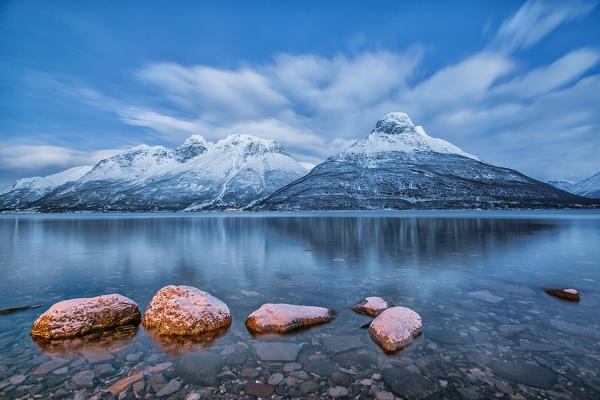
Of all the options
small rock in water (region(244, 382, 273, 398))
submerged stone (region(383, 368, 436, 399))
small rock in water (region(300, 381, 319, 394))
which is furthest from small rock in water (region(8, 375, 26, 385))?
submerged stone (region(383, 368, 436, 399))

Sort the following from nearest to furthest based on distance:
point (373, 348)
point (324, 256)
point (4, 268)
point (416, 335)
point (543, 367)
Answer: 1. point (543, 367)
2. point (373, 348)
3. point (416, 335)
4. point (4, 268)
5. point (324, 256)

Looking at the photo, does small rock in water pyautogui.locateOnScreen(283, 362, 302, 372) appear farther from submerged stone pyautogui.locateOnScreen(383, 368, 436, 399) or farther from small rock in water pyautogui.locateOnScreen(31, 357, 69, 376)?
small rock in water pyautogui.locateOnScreen(31, 357, 69, 376)

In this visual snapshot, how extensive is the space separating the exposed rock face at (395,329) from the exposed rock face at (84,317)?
8.15 m

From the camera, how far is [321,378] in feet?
22.7

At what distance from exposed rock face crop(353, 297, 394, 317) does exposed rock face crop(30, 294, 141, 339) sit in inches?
314

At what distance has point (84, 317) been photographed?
961cm

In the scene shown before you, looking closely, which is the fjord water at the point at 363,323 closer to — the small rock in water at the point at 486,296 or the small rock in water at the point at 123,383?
the small rock in water at the point at 486,296

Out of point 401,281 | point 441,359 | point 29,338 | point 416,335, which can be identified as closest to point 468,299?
point 401,281

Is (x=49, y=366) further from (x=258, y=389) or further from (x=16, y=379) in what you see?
(x=258, y=389)

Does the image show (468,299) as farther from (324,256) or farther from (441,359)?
(324,256)

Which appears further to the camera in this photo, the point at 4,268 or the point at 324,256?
the point at 324,256

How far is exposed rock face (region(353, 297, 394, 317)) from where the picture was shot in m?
11.0

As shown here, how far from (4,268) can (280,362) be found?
73.7 feet

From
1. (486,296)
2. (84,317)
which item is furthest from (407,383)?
(84,317)
